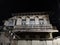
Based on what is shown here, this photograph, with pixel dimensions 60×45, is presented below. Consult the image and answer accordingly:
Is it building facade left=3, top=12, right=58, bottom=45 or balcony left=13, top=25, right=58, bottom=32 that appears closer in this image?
building facade left=3, top=12, right=58, bottom=45

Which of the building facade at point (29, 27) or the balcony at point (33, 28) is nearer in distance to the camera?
the building facade at point (29, 27)

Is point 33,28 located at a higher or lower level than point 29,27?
lower

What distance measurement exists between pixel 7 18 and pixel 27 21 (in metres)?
4.60

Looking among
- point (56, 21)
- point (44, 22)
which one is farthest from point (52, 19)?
point (44, 22)

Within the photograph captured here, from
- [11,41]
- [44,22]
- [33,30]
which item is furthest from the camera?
[44,22]

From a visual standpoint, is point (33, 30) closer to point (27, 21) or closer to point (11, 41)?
point (27, 21)

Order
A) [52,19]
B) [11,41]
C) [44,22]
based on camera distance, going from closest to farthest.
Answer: [11,41] → [44,22] → [52,19]

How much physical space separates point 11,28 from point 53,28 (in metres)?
8.24

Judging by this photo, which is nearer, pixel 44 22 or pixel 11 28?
pixel 11 28

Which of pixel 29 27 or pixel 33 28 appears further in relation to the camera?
pixel 29 27

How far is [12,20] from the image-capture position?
66.3 ft

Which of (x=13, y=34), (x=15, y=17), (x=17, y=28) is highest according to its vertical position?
(x=15, y=17)

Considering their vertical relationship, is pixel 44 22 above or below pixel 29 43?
above

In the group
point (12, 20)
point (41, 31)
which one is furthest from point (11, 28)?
point (41, 31)
